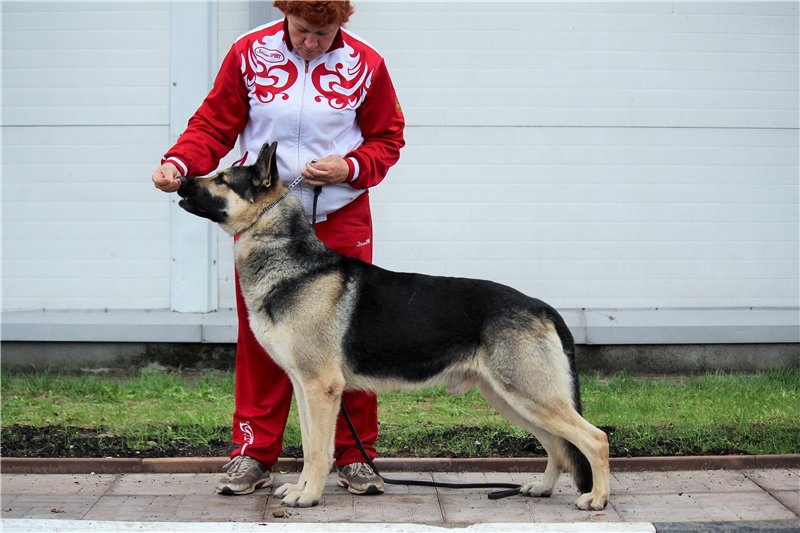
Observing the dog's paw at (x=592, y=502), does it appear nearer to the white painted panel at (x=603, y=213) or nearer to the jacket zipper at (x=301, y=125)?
the jacket zipper at (x=301, y=125)

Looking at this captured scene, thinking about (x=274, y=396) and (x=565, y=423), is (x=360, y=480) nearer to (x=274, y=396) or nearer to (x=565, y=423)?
(x=274, y=396)

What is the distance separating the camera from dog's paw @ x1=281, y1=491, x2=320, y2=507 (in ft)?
17.0

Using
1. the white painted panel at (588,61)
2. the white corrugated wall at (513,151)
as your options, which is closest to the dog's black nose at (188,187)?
the white corrugated wall at (513,151)

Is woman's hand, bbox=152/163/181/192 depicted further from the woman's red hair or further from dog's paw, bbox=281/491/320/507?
dog's paw, bbox=281/491/320/507

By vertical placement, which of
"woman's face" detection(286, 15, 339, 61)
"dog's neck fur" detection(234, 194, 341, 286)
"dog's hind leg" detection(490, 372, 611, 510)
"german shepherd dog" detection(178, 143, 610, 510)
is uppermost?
"woman's face" detection(286, 15, 339, 61)

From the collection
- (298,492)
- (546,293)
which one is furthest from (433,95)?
(298,492)

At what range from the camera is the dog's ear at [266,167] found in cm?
505

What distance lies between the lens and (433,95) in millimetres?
9070

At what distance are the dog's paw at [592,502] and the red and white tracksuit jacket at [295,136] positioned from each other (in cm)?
128

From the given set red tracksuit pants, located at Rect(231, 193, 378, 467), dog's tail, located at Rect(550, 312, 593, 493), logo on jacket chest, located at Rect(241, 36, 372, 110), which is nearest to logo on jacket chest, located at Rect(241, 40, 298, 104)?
logo on jacket chest, located at Rect(241, 36, 372, 110)

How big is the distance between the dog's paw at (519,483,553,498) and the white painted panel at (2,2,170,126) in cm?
527

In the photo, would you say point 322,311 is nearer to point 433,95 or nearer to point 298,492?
point 298,492

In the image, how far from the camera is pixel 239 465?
18.2ft

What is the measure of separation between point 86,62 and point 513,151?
4.02 m
